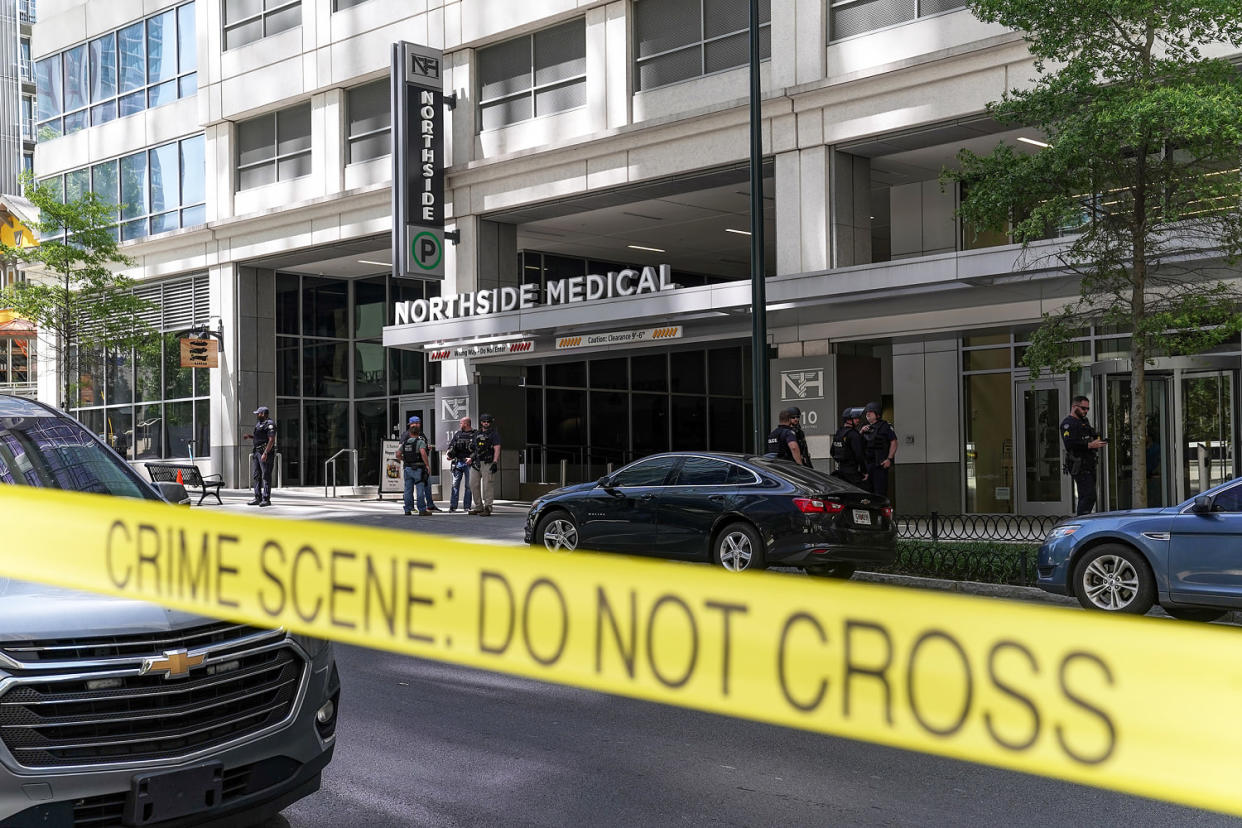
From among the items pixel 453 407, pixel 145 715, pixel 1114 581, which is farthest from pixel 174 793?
pixel 453 407

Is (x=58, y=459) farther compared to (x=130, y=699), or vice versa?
(x=58, y=459)

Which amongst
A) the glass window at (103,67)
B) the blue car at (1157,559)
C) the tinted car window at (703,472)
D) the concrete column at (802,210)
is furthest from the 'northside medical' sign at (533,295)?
the glass window at (103,67)

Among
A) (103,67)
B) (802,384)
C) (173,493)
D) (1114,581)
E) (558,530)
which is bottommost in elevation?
(1114,581)

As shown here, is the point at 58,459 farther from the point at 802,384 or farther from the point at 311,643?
the point at 802,384

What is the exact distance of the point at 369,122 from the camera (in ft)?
96.1

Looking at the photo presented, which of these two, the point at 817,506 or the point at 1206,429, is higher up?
the point at 1206,429

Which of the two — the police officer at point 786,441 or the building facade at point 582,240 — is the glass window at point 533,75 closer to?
the building facade at point 582,240

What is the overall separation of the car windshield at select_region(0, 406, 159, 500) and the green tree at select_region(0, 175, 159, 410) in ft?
96.2

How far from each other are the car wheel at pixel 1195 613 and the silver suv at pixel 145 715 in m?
8.89

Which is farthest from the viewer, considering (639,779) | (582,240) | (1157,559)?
(582,240)

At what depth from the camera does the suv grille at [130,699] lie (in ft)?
11.9

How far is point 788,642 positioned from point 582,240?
29.1 metres

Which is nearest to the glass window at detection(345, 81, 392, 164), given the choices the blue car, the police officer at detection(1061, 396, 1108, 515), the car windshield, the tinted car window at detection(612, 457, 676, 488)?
the tinted car window at detection(612, 457, 676, 488)

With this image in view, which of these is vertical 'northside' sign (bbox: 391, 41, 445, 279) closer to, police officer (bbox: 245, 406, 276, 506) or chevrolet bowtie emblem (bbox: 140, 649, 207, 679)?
police officer (bbox: 245, 406, 276, 506)
